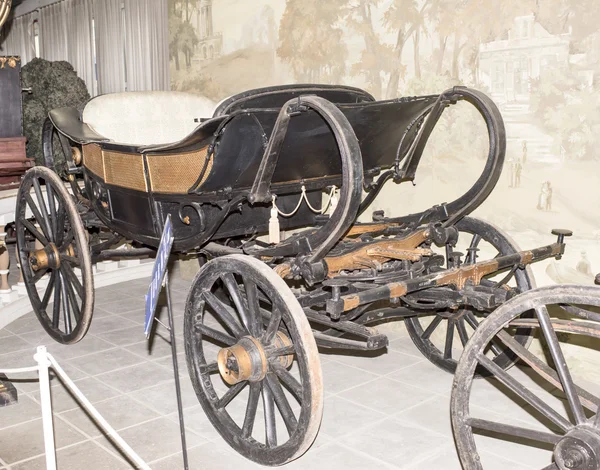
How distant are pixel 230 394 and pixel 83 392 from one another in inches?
42.8

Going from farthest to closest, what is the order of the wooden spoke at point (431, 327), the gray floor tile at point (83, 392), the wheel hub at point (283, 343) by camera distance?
the wooden spoke at point (431, 327)
the gray floor tile at point (83, 392)
the wheel hub at point (283, 343)

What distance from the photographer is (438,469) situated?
301 cm

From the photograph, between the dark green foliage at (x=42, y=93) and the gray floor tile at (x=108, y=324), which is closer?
the gray floor tile at (x=108, y=324)

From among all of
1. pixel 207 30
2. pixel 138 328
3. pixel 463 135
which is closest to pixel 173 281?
pixel 138 328

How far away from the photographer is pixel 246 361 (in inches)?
116

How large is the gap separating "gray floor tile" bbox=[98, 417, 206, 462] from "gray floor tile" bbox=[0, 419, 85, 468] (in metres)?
Result: 0.16

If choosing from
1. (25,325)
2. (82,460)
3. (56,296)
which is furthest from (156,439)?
(25,325)

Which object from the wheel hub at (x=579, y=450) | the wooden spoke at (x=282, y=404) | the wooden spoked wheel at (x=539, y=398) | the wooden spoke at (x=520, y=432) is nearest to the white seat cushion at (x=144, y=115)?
the wooden spoke at (x=282, y=404)

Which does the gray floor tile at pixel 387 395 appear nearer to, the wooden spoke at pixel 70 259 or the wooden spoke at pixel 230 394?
the wooden spoke at pixel 230 394

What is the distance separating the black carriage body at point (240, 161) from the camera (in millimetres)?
3105

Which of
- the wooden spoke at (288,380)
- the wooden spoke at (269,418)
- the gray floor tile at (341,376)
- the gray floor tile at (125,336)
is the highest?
the wooden spoke at (288,380)

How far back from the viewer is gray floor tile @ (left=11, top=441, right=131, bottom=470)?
9.94 feet

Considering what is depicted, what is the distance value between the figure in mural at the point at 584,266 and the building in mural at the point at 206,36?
3270 millimetres

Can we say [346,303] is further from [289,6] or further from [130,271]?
[130,271]
